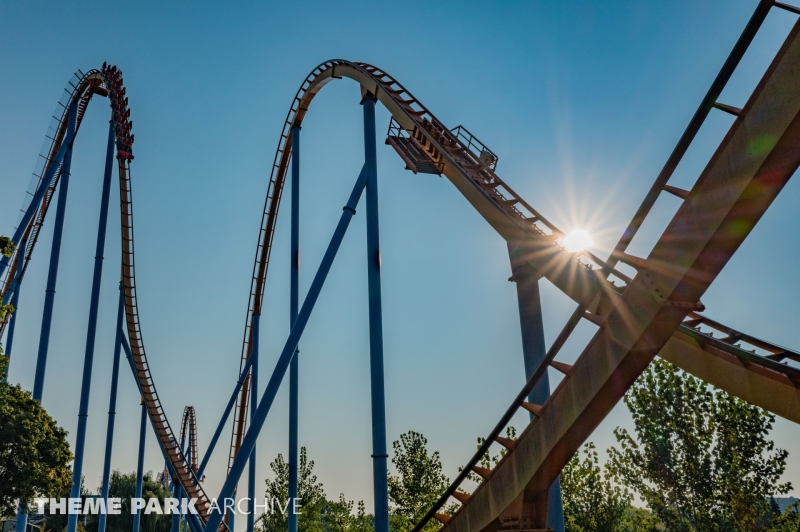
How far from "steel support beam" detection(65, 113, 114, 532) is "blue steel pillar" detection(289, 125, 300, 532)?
13.8 ft

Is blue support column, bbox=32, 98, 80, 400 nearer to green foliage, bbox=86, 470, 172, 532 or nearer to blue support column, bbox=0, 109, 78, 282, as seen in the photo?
blue support column, bbox=0, 109, 78, 282

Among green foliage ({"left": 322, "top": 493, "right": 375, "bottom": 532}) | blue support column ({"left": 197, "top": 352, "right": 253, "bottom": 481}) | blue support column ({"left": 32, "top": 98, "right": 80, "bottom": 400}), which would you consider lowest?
green foliage ({"left": 322, "top": 493, "right": 375, "bottom": 532})

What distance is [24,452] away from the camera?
1063 centimetres

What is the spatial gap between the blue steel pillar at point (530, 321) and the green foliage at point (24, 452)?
853 cm

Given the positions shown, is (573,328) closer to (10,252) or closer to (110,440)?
(10,252)

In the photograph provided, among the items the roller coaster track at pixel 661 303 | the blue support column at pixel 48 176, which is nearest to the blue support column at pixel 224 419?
the blue support column at pixel 48 176

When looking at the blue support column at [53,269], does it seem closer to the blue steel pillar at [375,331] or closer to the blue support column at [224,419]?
the blue support column at [224,419]

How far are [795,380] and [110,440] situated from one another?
1404 centimetres

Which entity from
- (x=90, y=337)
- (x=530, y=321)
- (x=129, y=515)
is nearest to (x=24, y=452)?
(x=90, y=337)

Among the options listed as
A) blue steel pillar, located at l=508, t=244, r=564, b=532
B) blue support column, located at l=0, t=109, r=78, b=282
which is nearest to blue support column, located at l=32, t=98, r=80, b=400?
blue support column, located at l=0, t=109, r=78, b=282

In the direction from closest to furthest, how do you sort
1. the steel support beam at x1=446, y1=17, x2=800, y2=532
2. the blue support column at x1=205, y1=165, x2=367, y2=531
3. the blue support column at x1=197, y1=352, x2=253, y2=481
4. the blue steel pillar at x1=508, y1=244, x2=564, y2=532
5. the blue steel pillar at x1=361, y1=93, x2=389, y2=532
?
the steel support beam at x1=446, y1=17, x2=800, y2=532 → the blue steel pillar at x1=508, y1=244, x2=564, y2=532 → the blue steel pillar at x1=361, y1=93, x2=389, y2=532 → the blue support column at x1=205, y1=165, x2=367, y2=531 → the blue support column at x1=197, y1=352, x2=253, y2=481

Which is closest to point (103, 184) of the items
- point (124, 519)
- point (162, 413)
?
point (162, 413)

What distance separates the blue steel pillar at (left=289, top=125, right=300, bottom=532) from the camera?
38.8 feet

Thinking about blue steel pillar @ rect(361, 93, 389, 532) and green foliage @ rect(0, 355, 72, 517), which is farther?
green foliage @ rect(0, 355, 72, 517)
